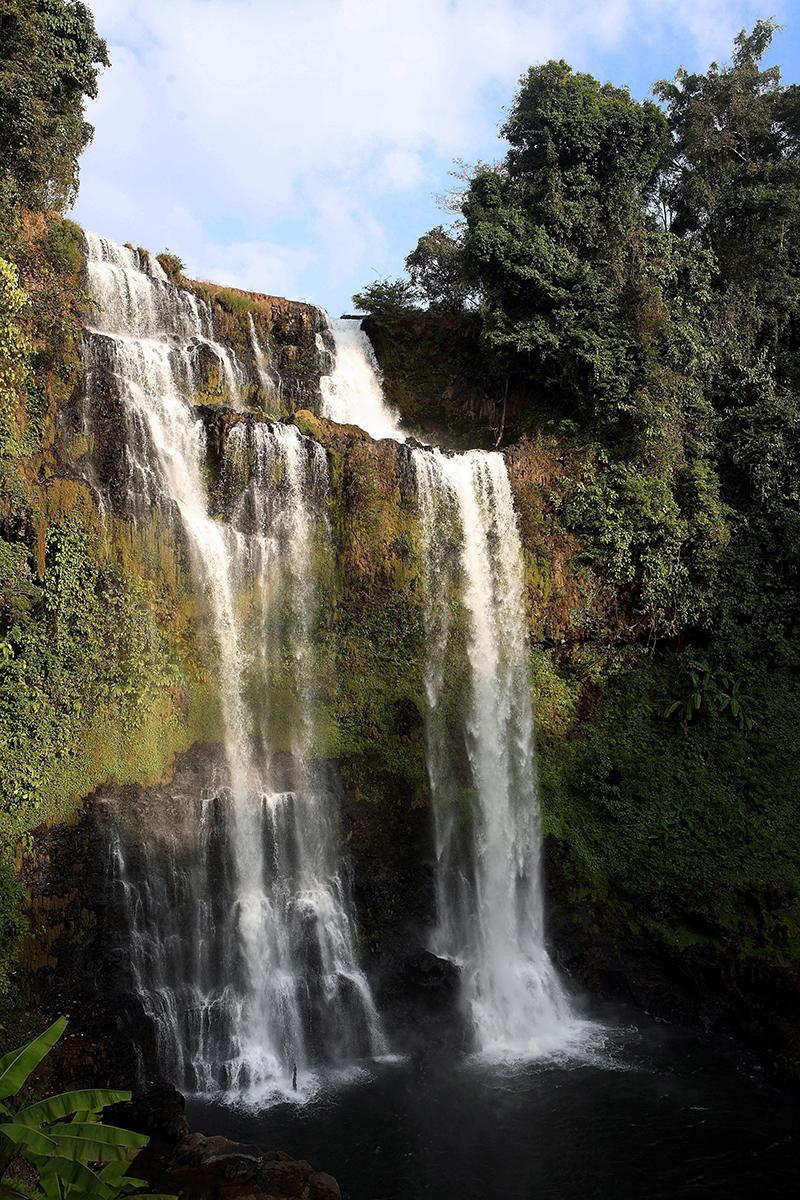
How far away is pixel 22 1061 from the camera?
5473 mm

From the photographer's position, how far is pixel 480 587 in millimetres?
16828

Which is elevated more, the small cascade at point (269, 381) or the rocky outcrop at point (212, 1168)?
the small cascade at point (269, 381)

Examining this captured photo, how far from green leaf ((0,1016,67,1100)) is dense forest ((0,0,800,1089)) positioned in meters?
6.37

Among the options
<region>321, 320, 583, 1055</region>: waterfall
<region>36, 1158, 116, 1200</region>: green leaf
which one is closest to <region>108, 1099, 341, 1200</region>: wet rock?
<region>36, 1158, 116, 1200</region>: green leaf

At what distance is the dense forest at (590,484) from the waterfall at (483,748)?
0.65 metres

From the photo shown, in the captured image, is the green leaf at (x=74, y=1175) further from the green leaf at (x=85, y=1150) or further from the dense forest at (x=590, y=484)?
the dense forest at (x=590, y=484)

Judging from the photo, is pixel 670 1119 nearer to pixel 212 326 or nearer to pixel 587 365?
Answer: pixel 587 365

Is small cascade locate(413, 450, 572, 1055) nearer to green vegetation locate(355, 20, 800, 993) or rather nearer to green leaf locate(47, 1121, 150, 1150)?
green vegetation locate(355, 20, 800, 993)

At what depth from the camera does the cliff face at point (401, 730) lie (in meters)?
12.6

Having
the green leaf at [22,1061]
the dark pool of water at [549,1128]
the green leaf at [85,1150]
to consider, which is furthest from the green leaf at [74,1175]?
the dark pool of water at [549,1128]

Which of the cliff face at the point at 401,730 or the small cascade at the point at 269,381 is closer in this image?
the cliff face at the point at 401,730

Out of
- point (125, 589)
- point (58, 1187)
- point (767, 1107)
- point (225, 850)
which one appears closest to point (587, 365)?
point (125, 589)

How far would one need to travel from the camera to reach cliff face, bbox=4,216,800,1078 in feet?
41.4

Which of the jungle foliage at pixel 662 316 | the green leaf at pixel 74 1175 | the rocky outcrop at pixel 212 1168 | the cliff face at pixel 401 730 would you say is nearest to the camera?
the green leaf at pixel 74 1175
